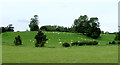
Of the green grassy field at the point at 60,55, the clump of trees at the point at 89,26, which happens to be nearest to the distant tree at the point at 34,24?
the clump of trees at the point at 89,26

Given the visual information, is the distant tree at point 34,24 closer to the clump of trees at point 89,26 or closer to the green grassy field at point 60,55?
the clump of trees at point 89,26

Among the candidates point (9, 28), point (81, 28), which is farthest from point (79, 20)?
point (9, 28)

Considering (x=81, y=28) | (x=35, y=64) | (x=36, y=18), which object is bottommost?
(x=35, y=64)

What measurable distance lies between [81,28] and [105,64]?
220 ft

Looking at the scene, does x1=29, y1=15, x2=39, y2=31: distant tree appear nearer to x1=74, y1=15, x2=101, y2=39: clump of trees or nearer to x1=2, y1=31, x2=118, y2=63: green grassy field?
x1=74, y1=15, x2=101, y2=39: clump of trees

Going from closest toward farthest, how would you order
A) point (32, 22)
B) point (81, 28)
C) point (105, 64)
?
point (105, 64)
point (81, 28)
point (32, 22)

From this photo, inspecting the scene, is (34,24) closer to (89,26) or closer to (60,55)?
(89,26)

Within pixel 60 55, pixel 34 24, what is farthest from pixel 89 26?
pixel 60 55

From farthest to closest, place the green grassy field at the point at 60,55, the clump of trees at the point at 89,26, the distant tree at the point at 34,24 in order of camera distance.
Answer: the distant tree at the point at 34,24, the clump of trees at the point at 89,26, the green grassy field at the point at 60,55

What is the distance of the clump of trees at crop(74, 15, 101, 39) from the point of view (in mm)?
72775

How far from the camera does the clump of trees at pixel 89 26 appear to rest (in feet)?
A: 239

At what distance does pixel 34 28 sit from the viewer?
325 ft

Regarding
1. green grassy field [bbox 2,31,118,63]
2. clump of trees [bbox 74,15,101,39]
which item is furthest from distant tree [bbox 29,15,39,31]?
green grassy field [bbox 2,31,118,63]

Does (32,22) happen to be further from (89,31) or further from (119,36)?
(119,36)
